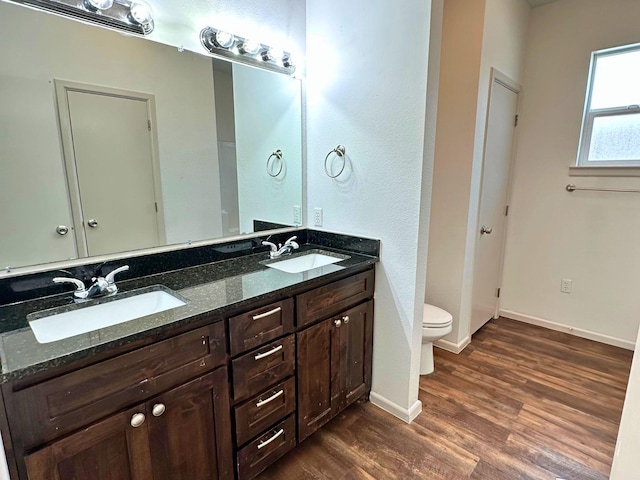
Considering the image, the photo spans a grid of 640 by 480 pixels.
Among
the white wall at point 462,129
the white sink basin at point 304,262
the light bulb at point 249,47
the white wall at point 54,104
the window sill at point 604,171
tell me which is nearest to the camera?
the white wall at point 54,104

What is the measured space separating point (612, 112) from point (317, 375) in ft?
9.52

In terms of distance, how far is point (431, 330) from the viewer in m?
2.23

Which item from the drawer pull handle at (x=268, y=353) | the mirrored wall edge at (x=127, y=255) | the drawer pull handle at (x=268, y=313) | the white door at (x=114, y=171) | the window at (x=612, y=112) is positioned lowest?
the drawer pull handle at (x=268, y=353)

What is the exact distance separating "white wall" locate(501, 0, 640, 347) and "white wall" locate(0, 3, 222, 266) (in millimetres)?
2670

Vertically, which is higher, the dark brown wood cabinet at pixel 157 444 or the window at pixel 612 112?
the window at pixel 612 112

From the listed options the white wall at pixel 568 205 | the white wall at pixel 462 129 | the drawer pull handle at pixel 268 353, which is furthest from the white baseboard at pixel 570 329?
the drawer pull handle at pixel 268 353

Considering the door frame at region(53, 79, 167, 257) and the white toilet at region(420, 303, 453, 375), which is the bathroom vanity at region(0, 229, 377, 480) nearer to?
the door frame at region(53, 79, 167, 257)

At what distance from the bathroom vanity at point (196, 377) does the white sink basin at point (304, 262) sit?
0.13 metres

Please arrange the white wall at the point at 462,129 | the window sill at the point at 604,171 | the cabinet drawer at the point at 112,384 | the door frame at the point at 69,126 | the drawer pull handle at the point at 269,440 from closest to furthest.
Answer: the cabinet drawer at the point at 112,384
the door frame at the point at 69,126
the drawer pull handle at the point at 269,440
the white wall at the point at 462,129
the window sill at the point at 604,171

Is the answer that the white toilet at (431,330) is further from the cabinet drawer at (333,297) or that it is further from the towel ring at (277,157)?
the towel ring at (277,157)

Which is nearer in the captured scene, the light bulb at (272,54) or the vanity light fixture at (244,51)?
the vanity light fixture at (244,51)

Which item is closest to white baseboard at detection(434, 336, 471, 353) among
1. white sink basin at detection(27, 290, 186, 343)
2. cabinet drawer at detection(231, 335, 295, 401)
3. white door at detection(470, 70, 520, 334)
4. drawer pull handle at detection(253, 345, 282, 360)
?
white door at detection(470, 70, 520, 334)

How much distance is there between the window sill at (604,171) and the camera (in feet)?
8.20

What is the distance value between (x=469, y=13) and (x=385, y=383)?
2.44m
